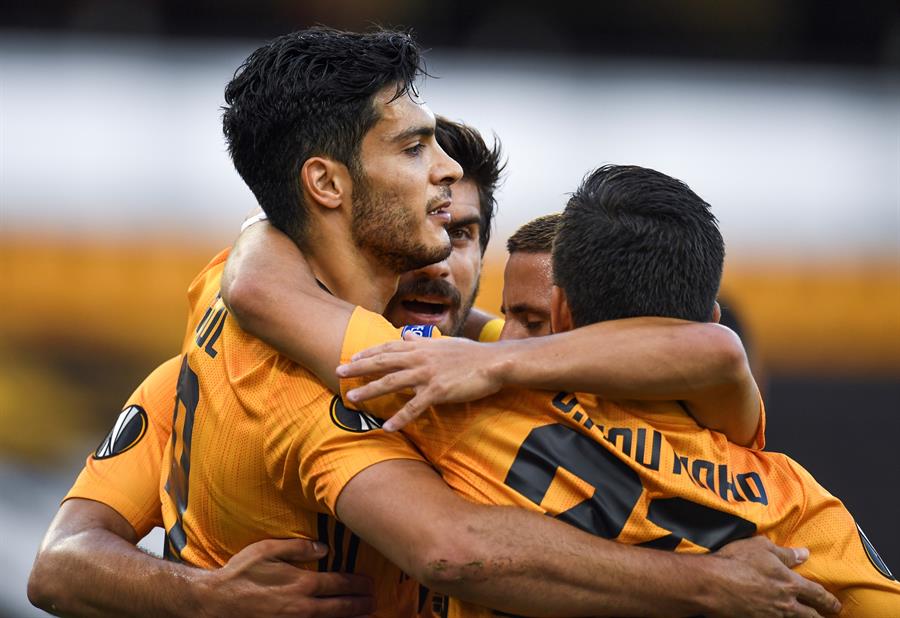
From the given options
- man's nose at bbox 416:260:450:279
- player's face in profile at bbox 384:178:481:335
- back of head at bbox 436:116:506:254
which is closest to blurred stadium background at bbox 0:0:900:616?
back of head at bbox 436:116:506:254

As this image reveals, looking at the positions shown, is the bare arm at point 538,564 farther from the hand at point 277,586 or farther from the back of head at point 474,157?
the back of head at point 474,157

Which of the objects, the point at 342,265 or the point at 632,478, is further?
the point at 342,265

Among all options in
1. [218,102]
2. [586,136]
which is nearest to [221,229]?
[218,102]

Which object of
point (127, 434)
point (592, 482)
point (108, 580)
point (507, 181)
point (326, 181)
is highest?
point (507, 181)

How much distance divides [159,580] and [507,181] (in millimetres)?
6099

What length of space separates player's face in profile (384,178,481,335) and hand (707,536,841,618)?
4.96 ft

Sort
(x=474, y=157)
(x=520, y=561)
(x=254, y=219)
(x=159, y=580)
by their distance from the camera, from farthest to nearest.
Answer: (x=474, y=157), (x=254, y=219), (x=159, y=580), (x=520, y=561)

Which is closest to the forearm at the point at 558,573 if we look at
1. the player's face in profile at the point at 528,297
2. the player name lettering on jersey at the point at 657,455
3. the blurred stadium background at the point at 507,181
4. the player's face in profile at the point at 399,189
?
the player name lettering on jersey at the point at 657,455

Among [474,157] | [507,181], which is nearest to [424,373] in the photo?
[474,157]

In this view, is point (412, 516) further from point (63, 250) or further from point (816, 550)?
point (63, 250)

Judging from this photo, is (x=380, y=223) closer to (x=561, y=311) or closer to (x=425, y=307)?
(x=561, y=311)

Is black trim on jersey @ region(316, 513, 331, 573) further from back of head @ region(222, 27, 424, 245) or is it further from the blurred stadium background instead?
the blurred stadium background

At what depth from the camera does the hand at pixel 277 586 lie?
2621 mm

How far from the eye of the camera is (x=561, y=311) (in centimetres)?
248
